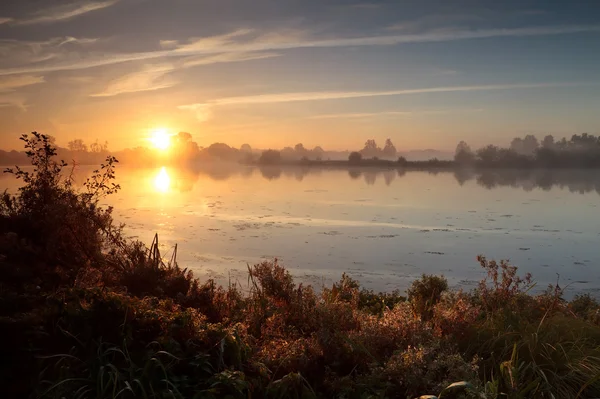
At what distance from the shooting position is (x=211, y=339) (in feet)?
14.0

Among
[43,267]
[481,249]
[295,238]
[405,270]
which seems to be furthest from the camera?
[295,238]

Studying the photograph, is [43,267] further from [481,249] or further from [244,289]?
[481,249]

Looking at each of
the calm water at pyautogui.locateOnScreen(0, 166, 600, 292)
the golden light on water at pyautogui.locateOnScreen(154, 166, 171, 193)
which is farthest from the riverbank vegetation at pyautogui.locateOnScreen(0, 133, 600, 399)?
the golden light on water at pyautogui.locateOnScreen(154, 166, 171, 193)

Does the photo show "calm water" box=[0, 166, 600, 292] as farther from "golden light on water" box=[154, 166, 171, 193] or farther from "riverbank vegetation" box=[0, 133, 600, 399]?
"golden light on water" box=[154, 166, 171, 193]

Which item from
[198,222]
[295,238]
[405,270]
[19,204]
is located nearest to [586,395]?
[19,204]

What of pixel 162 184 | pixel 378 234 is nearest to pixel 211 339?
pixel 378 234

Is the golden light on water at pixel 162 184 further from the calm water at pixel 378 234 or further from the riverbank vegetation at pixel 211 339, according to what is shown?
the riverbank vegetation at pixel 211 339

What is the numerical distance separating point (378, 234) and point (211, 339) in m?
14.8

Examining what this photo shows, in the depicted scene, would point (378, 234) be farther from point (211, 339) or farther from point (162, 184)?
point (162, 184)

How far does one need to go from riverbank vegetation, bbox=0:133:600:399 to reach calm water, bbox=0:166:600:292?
5.63 meters

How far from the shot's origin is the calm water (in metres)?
13.5

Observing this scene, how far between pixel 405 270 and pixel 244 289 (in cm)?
491

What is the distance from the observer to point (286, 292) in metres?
6.41

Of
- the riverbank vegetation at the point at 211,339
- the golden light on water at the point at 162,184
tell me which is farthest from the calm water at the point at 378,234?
the golden light on water at the point at 162,184
